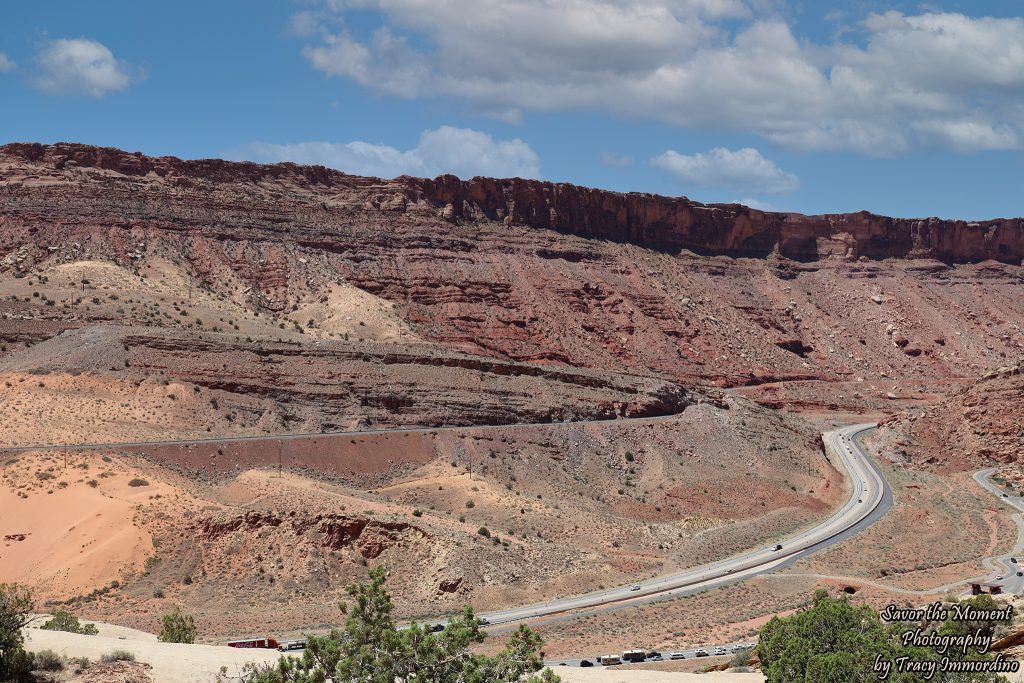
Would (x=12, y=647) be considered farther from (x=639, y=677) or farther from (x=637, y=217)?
(x=637, y=217)

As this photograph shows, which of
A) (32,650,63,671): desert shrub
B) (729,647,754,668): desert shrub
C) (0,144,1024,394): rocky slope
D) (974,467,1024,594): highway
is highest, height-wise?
(0,144,1024,394): rocky slope

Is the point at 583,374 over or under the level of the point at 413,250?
under

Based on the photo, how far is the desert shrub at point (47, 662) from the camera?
21.0 m

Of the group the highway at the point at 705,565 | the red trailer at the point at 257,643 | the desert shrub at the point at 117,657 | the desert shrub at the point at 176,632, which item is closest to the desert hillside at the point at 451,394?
the highway at the point at 705,565

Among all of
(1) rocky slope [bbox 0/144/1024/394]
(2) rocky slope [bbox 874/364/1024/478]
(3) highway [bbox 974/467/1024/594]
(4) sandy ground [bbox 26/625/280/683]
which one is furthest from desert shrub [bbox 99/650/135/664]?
(2) rocky slope [bbox 874/364/1024/478]

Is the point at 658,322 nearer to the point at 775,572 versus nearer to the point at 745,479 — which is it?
the point at 745,479

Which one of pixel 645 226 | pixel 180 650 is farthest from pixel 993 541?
pixel 645 226

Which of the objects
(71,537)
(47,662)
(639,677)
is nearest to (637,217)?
(71,537)

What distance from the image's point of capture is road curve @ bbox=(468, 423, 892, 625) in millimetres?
43062

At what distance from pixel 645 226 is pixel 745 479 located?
62.4 metres

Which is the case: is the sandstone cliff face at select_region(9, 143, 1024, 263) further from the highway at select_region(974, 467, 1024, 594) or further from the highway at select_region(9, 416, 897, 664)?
the highway at select_region(974, 467, 1024, 594)

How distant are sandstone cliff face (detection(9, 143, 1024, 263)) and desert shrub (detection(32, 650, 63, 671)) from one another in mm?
80885

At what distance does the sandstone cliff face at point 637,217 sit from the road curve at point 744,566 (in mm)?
51397

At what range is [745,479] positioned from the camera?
66.8 meters
